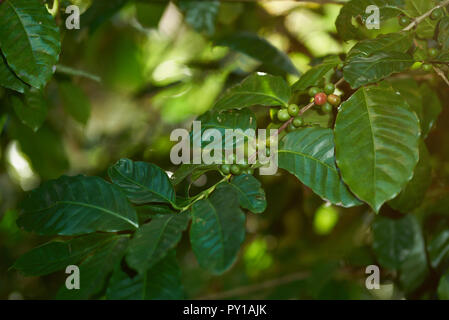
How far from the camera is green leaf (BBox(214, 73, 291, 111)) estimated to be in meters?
0.78

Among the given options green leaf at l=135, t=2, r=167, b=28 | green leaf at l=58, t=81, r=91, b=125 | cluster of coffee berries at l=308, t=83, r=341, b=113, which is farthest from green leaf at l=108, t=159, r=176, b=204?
green leaf at l=135, t=2, r=167, b=28

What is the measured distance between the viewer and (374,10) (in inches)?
32.8

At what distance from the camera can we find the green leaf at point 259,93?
78 cm

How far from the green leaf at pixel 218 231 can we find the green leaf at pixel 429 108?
566 millimetres

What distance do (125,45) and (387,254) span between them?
183 centimetres

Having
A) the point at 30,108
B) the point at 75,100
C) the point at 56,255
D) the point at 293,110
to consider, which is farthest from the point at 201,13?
the point at 56,255

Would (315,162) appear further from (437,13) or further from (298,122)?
(437,13)

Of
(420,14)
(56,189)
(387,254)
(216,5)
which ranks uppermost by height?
(216,5)

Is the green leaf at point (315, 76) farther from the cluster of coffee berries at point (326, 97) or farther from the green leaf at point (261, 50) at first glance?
the green leaf at point (261, 50)

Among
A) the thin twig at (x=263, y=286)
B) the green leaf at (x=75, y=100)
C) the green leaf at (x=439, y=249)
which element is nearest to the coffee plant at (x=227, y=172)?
the green leaf at (x=439, y=249)
